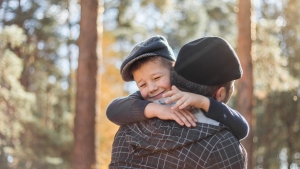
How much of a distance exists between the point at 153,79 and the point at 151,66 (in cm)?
5

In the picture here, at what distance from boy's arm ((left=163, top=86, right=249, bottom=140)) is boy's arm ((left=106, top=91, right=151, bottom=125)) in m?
0.16

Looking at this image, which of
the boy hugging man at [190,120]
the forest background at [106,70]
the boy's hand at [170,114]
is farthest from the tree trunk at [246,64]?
the boy's hand at [170,114]

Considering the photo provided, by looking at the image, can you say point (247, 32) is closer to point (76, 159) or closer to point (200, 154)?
point (76, 159)

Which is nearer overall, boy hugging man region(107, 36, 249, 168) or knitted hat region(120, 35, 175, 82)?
boy hugging man region(107, 36, 249, 168)

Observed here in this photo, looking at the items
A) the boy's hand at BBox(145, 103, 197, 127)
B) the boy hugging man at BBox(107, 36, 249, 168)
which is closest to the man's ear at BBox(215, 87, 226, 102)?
the boy hugging man at BBox(107, 36, 249, 168)

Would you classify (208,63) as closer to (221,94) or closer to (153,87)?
(221,94)

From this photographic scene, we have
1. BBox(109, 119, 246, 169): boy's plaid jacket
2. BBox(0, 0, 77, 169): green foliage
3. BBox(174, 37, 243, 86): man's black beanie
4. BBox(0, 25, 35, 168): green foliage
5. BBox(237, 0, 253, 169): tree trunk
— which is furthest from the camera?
BBox(0, 0, 77, 169): green foliage

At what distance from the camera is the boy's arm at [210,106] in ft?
5.88

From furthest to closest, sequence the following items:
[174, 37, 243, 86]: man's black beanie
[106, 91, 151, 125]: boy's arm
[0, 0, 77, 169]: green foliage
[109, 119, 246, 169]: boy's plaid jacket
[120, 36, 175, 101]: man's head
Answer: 1. [0, 0, 77, 169]: green foliage
2. [120, 36, 175, 101]: man's head
3. [106, 91, 151, 125]: boy's arm
4. [174, 37, 243, 86]: man's black beanie
5. [109, 119, 246, 169]: boy's plaid jacket

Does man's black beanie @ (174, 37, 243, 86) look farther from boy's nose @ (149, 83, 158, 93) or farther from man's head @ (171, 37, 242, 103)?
boy's nose @ (149, 83, 158, 93)

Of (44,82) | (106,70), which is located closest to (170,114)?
(106,70)

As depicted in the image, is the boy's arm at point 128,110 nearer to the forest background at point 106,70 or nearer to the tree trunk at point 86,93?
the tree trunk at point 86,93

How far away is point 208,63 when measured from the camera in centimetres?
185

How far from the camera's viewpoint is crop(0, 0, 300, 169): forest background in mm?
12789
